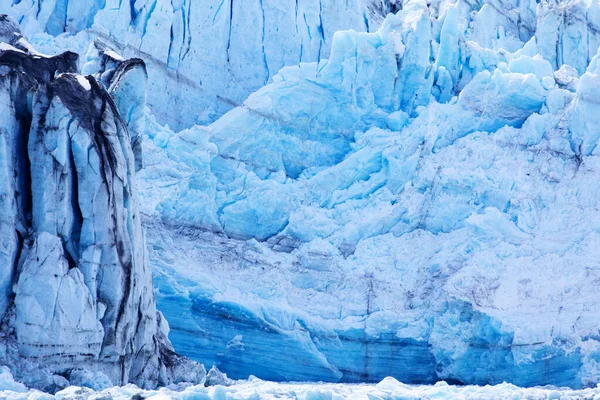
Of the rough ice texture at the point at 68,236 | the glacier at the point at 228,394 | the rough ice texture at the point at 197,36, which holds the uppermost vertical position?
the rough ice texture at the point at 197,36

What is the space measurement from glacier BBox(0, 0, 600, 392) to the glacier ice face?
3 cm

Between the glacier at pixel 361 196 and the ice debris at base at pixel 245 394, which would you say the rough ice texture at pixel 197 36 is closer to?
the glacier at pixel 361 196

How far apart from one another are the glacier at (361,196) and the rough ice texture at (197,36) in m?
0.03

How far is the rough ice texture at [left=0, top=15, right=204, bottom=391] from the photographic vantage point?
8555mm

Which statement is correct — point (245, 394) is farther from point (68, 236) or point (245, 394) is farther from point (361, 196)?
point (361, 196)

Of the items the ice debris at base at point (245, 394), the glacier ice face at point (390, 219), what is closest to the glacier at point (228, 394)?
the ice debris at base at point (245, 394)

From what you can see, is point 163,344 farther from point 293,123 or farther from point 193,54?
point 193,54

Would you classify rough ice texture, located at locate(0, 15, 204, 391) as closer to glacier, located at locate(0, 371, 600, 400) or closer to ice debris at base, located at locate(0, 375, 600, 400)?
glacier, located at locate(0, 371, 600, 400)

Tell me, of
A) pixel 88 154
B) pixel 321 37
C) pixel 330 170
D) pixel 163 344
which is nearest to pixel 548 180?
pixel 330 170

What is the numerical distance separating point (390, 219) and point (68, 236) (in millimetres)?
6786

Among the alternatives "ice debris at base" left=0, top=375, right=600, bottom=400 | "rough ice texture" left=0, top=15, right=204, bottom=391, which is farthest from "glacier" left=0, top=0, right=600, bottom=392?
"ice debris at base" left=0, top=375, right=600, bottom=400

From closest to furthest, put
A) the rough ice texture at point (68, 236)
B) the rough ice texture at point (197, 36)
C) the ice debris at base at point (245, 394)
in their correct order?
the ice debris at base at point (245, 394) < the rough ice texture at point (68, 236) < the rough ice texture at point (197, 36)

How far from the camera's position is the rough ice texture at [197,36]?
15430 millimetres

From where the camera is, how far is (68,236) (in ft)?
29.7
